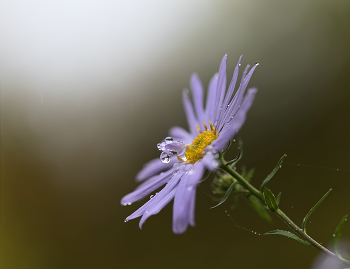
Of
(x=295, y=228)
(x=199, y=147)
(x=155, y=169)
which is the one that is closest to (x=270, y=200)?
(x=295, y=228)

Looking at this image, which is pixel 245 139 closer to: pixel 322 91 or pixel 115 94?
pixel 322 91

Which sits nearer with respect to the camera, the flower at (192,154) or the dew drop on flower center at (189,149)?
the flower at (192,154)

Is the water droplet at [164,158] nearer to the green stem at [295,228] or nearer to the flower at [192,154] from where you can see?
the flower at [192,154]

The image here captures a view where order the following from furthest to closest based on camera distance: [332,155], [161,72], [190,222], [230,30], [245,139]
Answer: [161,72] → [230,30] → [245,139] → [332,155] → [190,222]

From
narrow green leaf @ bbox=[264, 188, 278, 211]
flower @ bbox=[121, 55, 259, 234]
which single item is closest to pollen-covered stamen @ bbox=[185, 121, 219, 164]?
flower @ bbox=[121, 55, 259, 234]

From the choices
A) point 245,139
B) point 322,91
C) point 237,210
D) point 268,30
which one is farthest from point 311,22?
point 237,210

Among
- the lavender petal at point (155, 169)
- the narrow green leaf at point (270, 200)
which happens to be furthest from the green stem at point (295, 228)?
the lavender petal at point (155, 169)

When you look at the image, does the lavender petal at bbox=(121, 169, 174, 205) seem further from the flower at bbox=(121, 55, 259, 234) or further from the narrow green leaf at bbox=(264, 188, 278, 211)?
the narrow green leaf at bbox=(264, 188, 278, 211)
